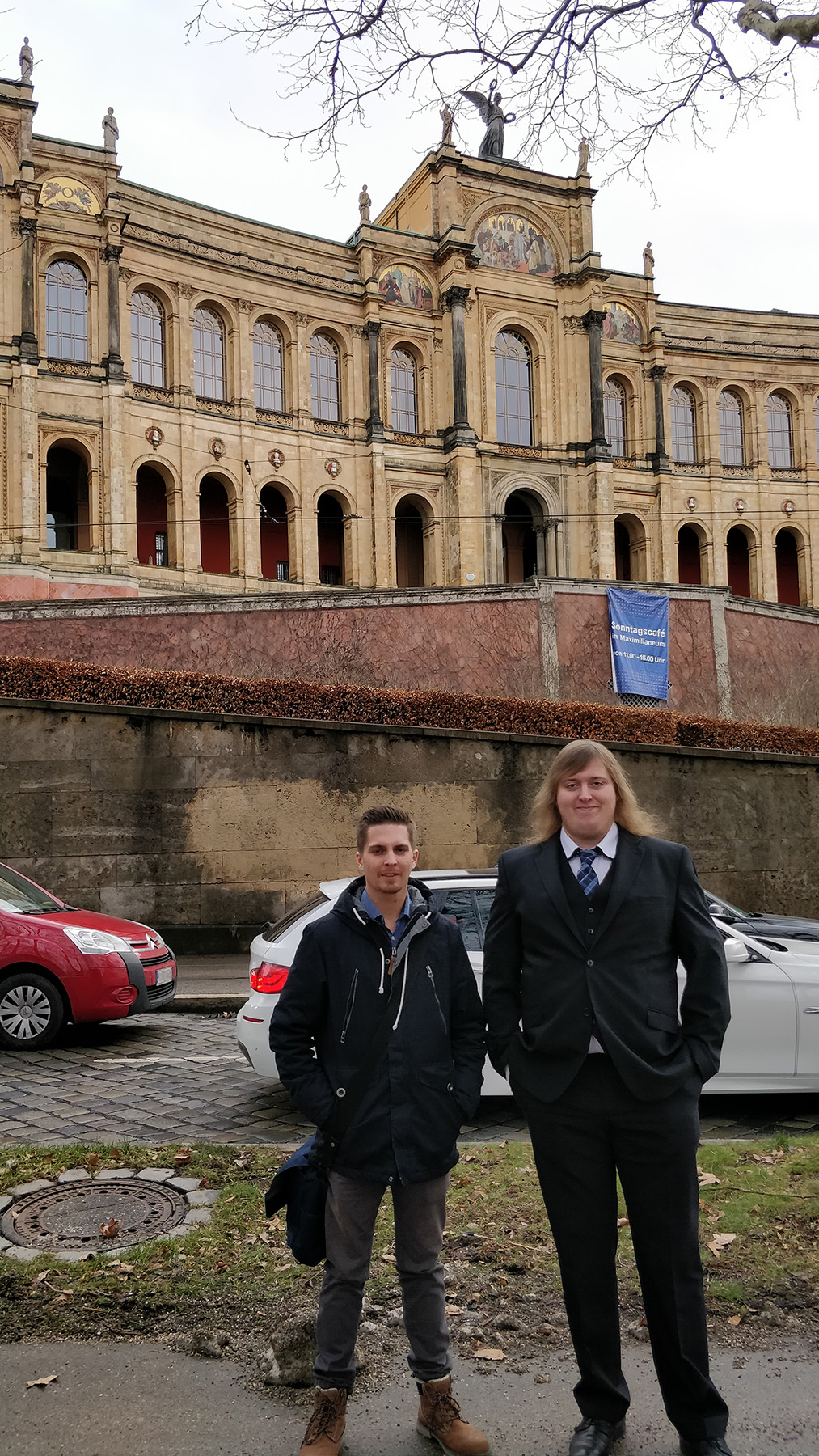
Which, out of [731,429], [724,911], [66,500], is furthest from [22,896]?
[731,429]

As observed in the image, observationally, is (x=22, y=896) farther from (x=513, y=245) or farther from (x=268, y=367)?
(x=513, y=245)

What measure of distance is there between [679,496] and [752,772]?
31974 mm

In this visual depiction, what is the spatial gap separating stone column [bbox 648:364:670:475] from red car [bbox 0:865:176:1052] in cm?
4044

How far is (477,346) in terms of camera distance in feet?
139

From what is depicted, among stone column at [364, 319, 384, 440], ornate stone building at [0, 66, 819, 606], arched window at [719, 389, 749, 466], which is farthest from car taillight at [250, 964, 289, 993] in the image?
arched window at [719, 389, 749, 466]

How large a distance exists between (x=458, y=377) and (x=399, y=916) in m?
40.2

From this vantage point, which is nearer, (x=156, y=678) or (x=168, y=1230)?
(x=168, y=1230)

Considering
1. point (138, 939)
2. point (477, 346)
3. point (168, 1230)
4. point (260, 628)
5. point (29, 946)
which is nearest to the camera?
point (168, 1230)

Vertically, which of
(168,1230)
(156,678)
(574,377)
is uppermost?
(574,377)

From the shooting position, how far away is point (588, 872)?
11.0 ft

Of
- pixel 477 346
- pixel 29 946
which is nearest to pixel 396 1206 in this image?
pixel 29 946

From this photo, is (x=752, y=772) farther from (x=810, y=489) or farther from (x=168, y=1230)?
(x=810, y=489)

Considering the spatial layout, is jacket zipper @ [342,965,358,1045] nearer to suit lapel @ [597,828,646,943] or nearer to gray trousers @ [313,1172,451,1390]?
gray trousers @ [313,1172,451,1390]

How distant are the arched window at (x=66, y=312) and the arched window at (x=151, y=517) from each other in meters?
4.24
